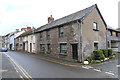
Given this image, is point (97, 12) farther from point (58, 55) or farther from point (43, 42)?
point (43, 42)

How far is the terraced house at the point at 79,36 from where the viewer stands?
13242 millimetres

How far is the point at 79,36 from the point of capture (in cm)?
1316

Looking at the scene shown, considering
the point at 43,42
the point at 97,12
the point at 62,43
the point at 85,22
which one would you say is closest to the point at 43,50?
the point at 43,42

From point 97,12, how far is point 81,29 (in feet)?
15.9

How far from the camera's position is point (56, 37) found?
1744cm

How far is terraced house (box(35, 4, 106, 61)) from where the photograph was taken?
43.4 feet

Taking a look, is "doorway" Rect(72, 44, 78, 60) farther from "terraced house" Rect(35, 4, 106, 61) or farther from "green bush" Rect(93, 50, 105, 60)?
"green bush" Rect(93, 50, 105, 60)

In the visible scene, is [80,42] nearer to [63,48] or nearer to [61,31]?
[63,48]

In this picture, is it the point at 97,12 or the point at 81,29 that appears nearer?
the point at 81,29

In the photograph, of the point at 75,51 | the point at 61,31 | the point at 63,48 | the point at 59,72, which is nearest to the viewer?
the point at 59,72

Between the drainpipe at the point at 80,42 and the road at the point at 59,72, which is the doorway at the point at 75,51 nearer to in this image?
the drainpipe at the point at 80,42

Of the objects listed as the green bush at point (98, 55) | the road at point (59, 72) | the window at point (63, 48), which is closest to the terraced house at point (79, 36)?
the window at point (63, 48)

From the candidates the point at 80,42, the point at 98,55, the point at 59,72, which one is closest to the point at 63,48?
the point at 80,42

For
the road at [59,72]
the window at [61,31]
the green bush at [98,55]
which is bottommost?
the road at [59,72]
